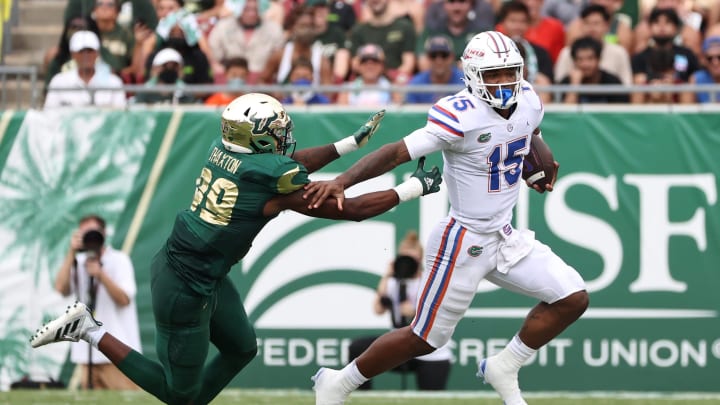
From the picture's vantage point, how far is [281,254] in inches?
426

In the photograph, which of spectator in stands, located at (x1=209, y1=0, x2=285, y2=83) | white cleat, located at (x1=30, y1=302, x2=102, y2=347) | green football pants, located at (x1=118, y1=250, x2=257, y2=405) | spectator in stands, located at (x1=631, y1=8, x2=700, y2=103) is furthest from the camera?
spectator in stands, located at (x1=209, y1=0, x2=285, y2=83)

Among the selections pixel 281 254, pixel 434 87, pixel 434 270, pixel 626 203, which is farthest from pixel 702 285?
pixel 434 270

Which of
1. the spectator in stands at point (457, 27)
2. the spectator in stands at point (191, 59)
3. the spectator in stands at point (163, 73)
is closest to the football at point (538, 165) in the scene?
the spectator in stands at point (163, 73)

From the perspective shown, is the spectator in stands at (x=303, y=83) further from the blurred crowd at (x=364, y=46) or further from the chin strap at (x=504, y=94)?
the chin strap at (x=504, y=94)

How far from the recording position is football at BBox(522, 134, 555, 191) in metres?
7.29

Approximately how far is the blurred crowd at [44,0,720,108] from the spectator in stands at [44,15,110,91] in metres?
0.01

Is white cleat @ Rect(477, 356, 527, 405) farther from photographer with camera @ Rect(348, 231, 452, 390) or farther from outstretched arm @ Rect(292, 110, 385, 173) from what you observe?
photographer with camera @ Rect(348, 231, 452, 390)

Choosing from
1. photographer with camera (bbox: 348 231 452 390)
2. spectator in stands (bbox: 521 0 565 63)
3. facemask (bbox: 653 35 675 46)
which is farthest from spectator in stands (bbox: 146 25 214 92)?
facemask (bbox: 653 35 675 46)

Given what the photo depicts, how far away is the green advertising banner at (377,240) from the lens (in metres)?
10.6

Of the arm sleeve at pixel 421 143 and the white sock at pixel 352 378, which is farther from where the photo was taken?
the white sock at pixel 352 378

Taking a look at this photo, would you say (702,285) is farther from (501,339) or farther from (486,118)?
(486,118)

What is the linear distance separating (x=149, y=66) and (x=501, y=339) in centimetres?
399

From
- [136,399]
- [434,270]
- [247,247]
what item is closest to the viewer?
[247,247]

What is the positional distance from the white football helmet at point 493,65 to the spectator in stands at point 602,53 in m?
4.61
